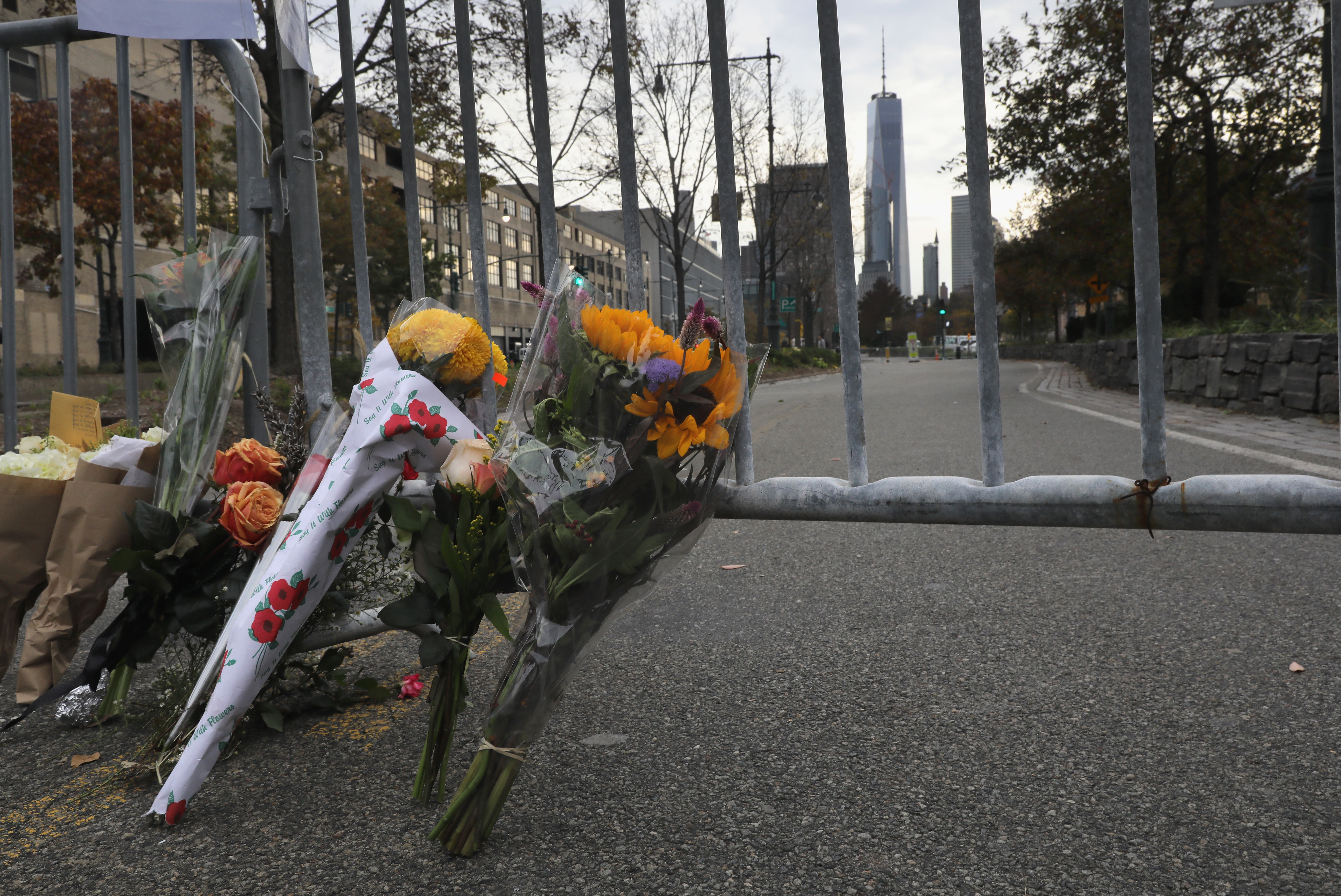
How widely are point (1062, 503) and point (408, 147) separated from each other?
1944 millimetres

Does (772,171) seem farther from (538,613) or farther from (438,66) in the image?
(538,613)

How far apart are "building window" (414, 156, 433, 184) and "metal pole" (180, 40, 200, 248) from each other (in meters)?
14.4

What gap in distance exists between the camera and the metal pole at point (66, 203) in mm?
2953

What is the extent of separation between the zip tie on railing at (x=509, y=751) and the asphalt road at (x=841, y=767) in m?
0.18

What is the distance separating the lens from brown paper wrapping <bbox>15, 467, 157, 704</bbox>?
7.47ft

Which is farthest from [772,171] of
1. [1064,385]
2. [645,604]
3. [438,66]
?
[645,604]

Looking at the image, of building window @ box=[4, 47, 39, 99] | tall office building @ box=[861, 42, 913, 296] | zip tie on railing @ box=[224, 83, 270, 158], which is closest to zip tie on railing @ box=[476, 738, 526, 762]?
zip tie on railing @ box=[224, 83, 270, 158]

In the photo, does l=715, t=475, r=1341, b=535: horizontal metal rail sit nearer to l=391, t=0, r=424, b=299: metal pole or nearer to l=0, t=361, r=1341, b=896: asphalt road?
l=0, t=361, r=1341, b=896: asphalt road

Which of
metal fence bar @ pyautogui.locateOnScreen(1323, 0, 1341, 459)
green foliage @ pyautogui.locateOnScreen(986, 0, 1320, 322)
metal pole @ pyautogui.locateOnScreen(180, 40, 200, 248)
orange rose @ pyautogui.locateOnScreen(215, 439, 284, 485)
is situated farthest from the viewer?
green foliage @ pyautogui.locateOnScreen(986, 0, 1320, 322)

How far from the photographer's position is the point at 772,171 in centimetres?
3275

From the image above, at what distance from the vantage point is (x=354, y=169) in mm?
2777

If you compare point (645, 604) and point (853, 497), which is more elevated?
point (853, 497)

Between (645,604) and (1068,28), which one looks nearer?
(645,604)

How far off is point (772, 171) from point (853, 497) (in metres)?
32.6
